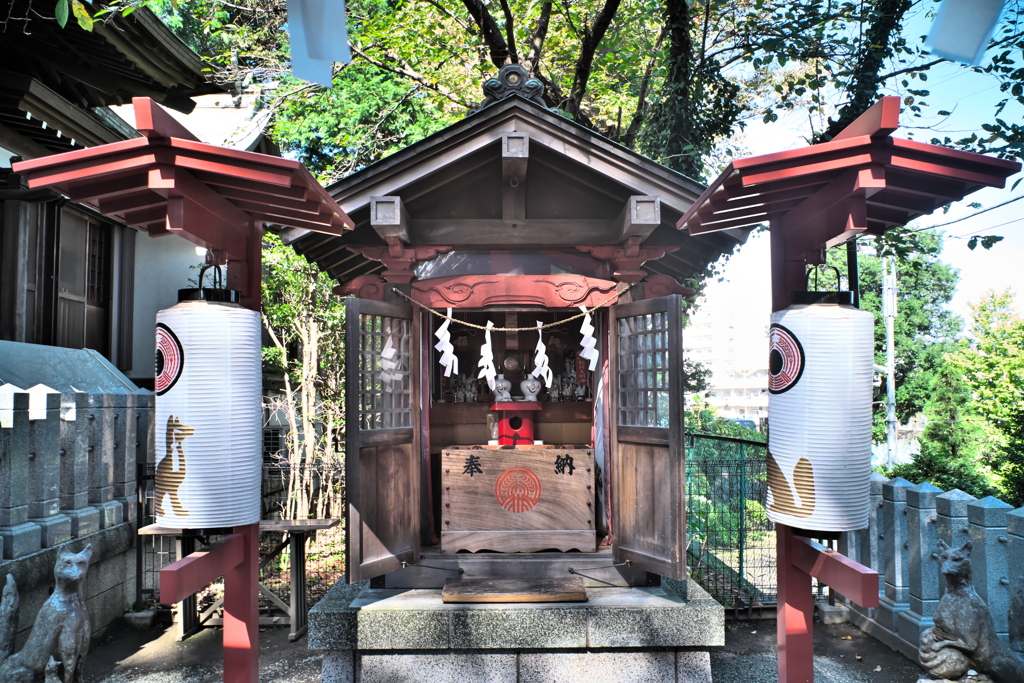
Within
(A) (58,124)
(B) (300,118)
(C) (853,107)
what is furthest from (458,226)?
(B) (300,118)

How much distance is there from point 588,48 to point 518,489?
9.51m

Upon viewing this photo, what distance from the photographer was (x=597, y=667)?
6.04m

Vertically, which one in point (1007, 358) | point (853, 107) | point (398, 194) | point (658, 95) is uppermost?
point (658, 95)

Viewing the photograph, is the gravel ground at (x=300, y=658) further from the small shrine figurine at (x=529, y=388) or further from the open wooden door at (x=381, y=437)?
the small shrine figurine at (x=529, y=388)

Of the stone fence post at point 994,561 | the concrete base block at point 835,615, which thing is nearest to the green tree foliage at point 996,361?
the concrete base block at point 835,615

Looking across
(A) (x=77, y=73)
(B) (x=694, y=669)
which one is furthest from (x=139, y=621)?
(A) (x=77, y=73)

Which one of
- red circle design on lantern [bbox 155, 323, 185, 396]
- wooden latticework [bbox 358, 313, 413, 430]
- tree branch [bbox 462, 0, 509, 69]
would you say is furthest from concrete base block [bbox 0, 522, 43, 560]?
tree branch [bbox 462, 0, 509, 69]

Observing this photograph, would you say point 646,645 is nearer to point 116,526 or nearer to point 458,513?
point 458,513

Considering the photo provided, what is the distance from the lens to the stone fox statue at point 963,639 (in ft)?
16.6

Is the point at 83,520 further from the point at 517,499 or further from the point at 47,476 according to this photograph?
the point at 517,499

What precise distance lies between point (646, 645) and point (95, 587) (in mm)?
6105

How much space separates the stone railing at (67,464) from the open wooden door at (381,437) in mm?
3154

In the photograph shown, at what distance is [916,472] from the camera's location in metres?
11.8

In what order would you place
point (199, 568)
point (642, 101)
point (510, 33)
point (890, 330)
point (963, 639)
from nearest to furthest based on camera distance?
point (199, 568) < point (963, 639) < point (510, 33) < point (642, 101) < point (890, 330)
